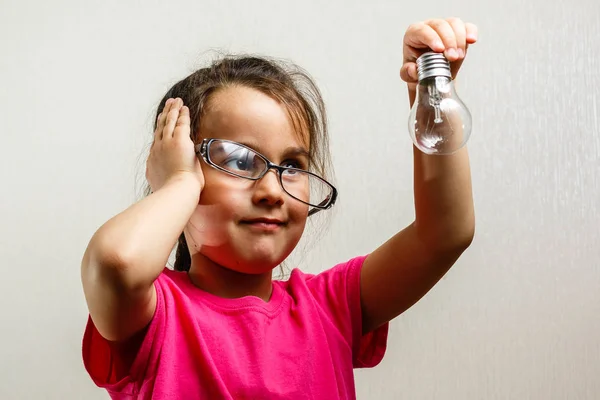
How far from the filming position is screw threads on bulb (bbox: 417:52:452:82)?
0.58 m

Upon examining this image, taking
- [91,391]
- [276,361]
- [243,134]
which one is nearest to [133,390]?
[276,361]

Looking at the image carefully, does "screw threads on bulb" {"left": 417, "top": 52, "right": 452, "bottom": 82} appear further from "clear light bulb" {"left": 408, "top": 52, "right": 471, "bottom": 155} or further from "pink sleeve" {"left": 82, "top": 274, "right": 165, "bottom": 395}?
"pink sleeve" {"left": 82, "top": 274, "right": 165, "bottom": 395}

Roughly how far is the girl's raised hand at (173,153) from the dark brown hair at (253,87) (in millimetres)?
32

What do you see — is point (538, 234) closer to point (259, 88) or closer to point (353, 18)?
point (353, 18)

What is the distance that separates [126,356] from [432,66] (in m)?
0.32

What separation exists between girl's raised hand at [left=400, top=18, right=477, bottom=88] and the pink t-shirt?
0.71 ft

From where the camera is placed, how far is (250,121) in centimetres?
68

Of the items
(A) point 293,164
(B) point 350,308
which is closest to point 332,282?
(B) point 350,308

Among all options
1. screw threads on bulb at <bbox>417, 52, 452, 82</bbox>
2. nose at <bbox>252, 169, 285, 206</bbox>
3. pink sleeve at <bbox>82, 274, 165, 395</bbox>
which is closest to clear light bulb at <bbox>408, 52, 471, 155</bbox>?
screw threads on bulb at <bbox>417, 52, 452, 82</bbox>

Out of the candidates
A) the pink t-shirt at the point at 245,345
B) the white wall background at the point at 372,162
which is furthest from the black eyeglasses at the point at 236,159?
the white wall background at the point at 372,162

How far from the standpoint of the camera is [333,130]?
3.49 ft

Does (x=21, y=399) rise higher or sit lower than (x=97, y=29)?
lower

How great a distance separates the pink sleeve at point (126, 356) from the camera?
2.09 feet

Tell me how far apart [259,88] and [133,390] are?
0.27 metres
